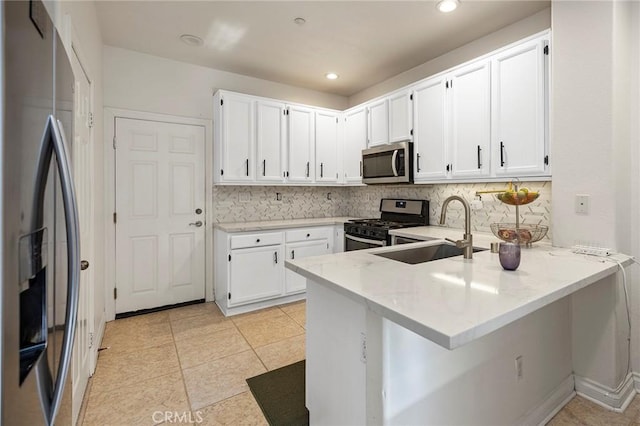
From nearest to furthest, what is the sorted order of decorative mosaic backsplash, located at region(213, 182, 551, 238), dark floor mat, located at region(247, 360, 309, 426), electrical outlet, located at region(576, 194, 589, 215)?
dark floor mat, located at region(247, 360, 309, 426), electrical outlet, located at region(576, 194, 589, 215), decorative mosaic backsplash, located at region(213, 182, 551, 238)

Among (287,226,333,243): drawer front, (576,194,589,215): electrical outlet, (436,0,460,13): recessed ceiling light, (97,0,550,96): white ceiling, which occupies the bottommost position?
(287,226,333,243): drawer front

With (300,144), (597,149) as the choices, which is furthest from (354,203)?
(597,149)

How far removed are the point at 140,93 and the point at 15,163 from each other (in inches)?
123

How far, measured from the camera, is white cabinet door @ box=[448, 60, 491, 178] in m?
2.47

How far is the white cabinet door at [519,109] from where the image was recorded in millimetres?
2133

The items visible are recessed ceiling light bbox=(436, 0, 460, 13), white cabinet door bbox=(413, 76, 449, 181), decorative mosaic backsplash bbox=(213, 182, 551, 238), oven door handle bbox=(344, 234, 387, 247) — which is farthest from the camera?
oven door handle bbox=(344, 234, 387, 247)

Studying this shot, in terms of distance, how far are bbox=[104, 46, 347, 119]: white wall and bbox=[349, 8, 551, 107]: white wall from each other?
5.31 ft

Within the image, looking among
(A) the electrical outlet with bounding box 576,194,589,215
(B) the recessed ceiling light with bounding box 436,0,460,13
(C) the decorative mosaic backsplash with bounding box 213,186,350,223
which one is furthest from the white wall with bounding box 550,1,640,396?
(C) the decorative mosaic backsplash with bounding box 213,186,350,223

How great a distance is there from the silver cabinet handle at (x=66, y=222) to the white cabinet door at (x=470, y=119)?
2618mm

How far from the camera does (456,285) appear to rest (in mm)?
1209

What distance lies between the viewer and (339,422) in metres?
1.37

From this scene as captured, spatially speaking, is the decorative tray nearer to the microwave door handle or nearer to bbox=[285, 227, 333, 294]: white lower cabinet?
the microwave door handle

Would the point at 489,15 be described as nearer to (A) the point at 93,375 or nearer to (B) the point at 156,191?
(B) the point at 156,191

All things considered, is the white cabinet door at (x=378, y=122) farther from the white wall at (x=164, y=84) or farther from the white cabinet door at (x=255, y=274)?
the white cabinet door at (x=255, y=274)
